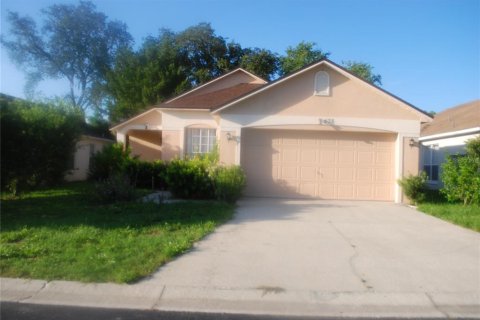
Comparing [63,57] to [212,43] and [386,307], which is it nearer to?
[212,43]

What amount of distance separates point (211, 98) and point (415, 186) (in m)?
9.76

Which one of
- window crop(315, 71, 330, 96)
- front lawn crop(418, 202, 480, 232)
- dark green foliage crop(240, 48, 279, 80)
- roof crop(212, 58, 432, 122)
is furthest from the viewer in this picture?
dark green foliage crop(240, 48, 279, 80)

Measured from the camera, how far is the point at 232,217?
10320mm

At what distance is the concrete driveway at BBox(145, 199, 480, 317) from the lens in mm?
5211

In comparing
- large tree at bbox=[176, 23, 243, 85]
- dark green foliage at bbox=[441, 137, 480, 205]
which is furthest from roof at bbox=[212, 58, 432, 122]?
large tree at bbox=[176, 23, 243, 85]

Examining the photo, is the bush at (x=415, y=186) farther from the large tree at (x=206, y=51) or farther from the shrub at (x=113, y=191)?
the large tree at (x=206, y=51)

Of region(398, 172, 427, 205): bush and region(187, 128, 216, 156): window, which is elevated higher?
region(187, 128, 216, 156): window

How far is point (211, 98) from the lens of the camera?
19.2m

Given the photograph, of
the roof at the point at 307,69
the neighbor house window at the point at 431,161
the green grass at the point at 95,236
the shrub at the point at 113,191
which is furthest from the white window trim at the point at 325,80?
the neighbor house window at the point at 431,161

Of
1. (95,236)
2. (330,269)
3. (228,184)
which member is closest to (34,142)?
(95,236)

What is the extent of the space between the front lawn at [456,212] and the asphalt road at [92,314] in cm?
679

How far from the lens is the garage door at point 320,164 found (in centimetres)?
1412

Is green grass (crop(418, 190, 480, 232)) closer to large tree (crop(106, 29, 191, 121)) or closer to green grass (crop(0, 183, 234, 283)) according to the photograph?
green grass (crop(0, 183, 234, 283))

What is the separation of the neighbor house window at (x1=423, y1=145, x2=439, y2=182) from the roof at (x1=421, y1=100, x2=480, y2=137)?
2.51 feet
